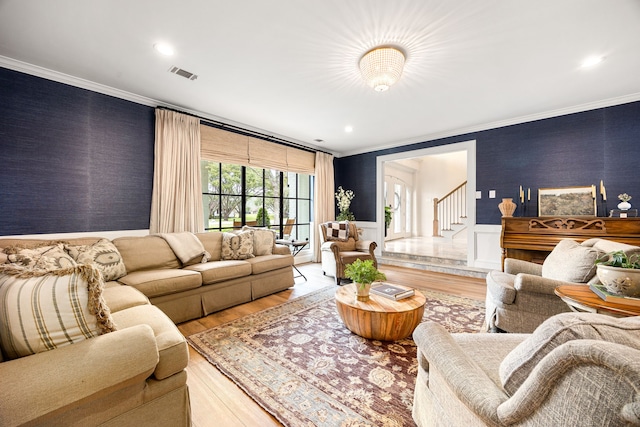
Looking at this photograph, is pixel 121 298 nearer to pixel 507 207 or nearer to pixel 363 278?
pixel 363 278

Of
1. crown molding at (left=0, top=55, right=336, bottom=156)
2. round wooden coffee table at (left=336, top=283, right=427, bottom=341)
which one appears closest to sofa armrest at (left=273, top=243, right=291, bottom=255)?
round wooden coffee table at (left=336, top=283, right=427, bottom=341)

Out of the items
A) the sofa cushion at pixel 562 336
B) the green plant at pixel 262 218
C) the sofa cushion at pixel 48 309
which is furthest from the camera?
the green plant at pixel 262 218

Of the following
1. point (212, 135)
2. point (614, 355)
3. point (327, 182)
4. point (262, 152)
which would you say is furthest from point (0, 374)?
point (327, 182)

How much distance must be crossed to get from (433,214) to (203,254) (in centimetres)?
749

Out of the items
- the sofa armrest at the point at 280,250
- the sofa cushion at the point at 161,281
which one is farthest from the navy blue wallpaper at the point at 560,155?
the sofa cushion at the point at 161,281

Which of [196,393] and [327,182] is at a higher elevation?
[327,182]

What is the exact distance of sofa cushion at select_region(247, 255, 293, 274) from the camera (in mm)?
3260

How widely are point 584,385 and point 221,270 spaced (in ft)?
9.63

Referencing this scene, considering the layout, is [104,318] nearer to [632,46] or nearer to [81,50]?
[81,50]

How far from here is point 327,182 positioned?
5.92 metres

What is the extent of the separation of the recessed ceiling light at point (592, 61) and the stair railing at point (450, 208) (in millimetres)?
4706

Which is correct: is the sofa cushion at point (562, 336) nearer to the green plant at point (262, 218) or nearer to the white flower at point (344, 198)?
the green plant at point (262, 218)

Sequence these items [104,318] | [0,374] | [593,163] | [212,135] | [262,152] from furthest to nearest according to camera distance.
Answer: [262,152]
[212,135]
[593,163]
[104,318]
[0,374]

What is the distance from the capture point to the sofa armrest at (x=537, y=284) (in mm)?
1880
